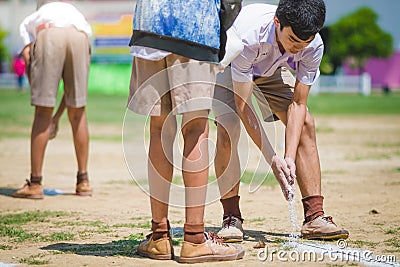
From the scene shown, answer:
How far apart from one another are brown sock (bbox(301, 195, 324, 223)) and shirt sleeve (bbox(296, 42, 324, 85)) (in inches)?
32.7

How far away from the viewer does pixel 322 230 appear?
5.48 metres

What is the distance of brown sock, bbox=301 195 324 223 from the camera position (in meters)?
5.62

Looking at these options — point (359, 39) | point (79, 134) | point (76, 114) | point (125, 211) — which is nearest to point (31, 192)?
point (79, 134)

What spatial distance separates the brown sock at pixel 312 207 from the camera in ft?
18.4

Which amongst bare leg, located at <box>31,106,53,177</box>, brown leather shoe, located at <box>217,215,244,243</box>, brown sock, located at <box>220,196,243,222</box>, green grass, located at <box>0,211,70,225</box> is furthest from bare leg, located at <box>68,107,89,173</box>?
brown leather shoe, located at <box>217,215,244,243</box>

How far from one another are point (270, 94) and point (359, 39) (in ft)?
135

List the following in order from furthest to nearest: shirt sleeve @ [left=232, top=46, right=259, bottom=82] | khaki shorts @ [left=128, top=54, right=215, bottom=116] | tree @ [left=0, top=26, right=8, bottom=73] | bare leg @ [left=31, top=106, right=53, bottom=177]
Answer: tree @ [left=0, top=26, right=8, bottom=73] → bare leg @ [left=31, top=106, right=53, bottom=177] → shirt sleeve @ [left=232, top=46, right=259, bottom=82] → khaki shorts @ [left=128, top=54, right=215, bottom=116]

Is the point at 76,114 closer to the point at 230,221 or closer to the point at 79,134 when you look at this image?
the point at 79,134

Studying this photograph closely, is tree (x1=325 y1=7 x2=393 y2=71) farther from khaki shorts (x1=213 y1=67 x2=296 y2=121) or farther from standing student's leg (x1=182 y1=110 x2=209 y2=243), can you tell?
standing student's leg (x1=182 y1=110 x2=209 y2=243)

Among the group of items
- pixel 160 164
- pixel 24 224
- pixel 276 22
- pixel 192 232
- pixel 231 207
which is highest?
pixel 276 22

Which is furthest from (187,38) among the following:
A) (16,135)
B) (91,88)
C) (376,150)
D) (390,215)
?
(91,88)

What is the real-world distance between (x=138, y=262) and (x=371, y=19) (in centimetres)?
4455

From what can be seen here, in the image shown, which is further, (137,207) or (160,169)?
(137,207)

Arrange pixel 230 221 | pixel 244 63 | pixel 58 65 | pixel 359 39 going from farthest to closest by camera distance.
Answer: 1. pixel 359 39
2. pixel 58 65
3. pixel 230 221
4. pixel 244 63
